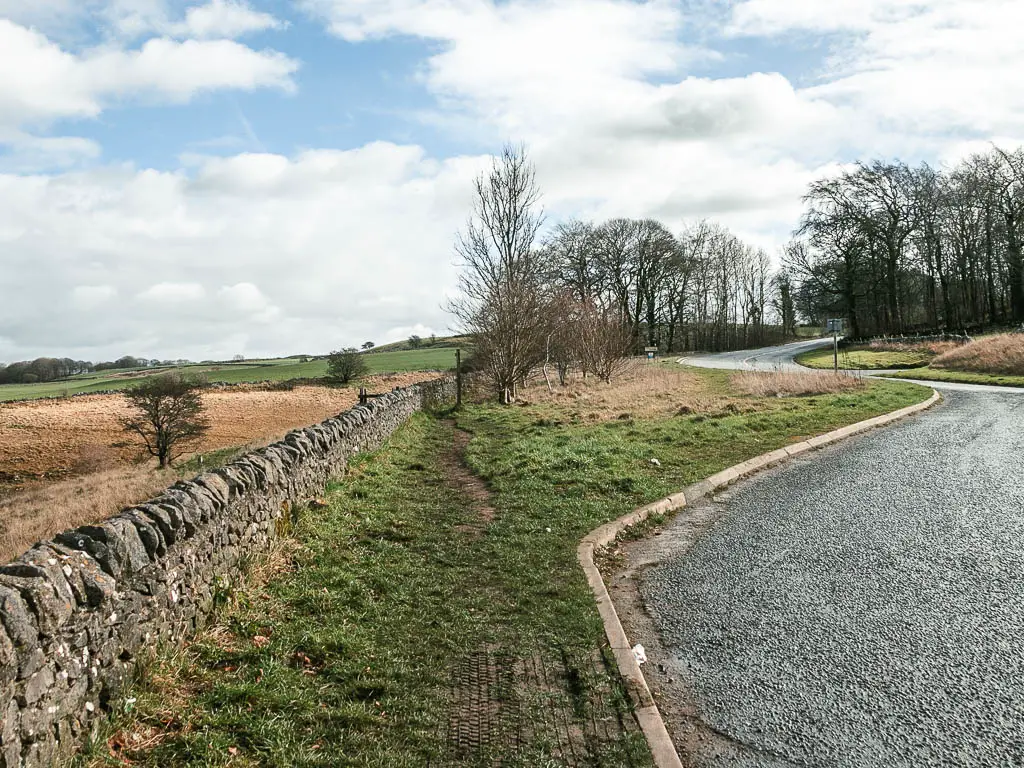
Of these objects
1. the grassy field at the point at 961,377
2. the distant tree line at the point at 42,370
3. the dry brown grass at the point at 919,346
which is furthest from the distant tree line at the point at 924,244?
the distant tree line at the point at 42,370

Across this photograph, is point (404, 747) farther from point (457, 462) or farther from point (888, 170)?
point (888, 170)

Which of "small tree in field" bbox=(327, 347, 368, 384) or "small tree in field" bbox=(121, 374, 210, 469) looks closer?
"small tree in field" bbox=(121, 374, 210, 469)

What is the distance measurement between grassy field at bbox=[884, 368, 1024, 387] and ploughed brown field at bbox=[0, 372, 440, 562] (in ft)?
72.0

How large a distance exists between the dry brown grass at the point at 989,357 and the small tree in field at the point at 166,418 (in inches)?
1210

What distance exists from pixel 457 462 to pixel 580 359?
2320cm

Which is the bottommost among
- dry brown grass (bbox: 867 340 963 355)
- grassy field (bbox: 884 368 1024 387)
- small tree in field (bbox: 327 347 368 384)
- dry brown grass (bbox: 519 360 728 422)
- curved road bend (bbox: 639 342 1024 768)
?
curved road bend (bbox: 639 342 1024 768)

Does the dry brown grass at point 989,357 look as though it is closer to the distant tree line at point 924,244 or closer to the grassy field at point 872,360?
the grassy field at point 872,360

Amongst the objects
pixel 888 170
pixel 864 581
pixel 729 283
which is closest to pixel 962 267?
pixel 888 170

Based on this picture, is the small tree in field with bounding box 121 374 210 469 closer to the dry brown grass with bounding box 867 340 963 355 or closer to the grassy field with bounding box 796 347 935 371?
the grassy field with bounding box 796 347 935 371

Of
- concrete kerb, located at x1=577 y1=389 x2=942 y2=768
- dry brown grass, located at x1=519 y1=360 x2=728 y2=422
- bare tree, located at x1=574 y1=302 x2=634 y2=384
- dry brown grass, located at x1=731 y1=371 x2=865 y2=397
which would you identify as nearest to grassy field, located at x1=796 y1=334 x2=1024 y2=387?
dry brown grass, located at x1=731 y1=371 x2=865 y2=397

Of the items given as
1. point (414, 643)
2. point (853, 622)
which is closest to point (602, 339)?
point (853, 622)

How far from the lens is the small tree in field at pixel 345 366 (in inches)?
2036

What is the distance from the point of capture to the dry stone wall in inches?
128

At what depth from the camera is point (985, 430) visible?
13.7 meters
